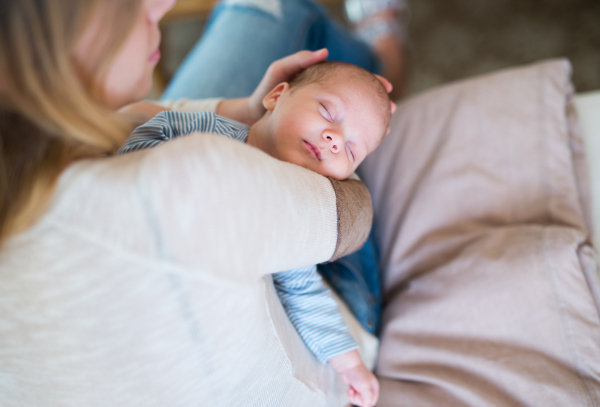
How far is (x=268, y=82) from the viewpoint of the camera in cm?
76

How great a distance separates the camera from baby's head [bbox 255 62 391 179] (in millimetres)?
659

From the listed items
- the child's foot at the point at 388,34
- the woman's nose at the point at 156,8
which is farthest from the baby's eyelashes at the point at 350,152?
the child's foot at the point at 388,34

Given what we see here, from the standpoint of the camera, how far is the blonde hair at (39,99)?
36 centimetres

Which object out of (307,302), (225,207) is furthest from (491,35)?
(225,207)

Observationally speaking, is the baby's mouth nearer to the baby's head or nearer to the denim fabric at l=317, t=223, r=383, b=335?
the baby's head

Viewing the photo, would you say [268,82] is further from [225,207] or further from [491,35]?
[491,35]

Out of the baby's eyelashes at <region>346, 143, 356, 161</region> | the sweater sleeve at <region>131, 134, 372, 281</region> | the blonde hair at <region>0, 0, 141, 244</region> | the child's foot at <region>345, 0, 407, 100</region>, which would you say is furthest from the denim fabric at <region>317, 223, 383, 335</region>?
the child's foot at <region>345, 0, 407, 100</region>

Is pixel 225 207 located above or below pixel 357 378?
above

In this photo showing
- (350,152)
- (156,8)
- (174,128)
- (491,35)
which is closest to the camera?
(156,8)

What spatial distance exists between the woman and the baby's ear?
0.30 m

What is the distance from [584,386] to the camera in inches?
23.6

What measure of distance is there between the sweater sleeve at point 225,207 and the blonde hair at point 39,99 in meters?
0.07

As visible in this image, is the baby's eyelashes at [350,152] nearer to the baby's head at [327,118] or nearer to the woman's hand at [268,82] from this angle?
the baby's head at [327,118]

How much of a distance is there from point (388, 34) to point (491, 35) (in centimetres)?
58
